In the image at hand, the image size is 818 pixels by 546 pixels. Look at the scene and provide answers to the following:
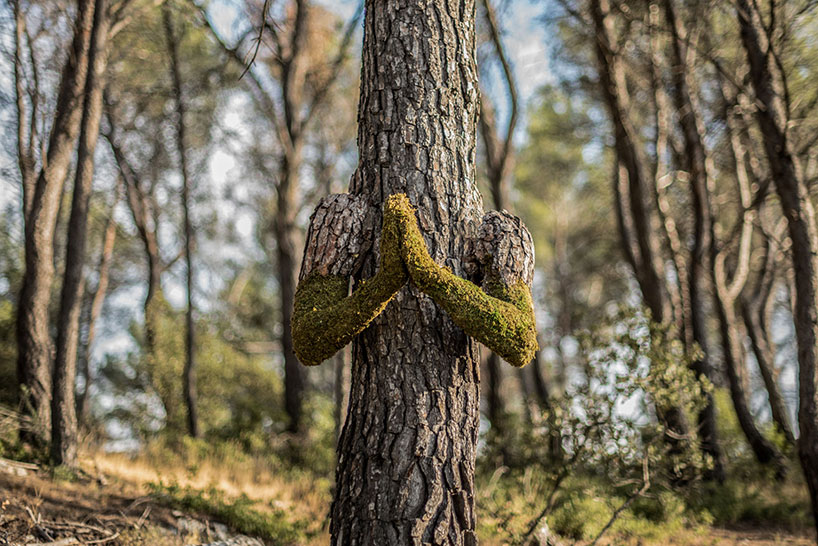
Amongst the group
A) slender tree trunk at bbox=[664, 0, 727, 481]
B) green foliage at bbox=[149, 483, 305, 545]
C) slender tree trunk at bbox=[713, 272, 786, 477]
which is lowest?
green foliage at bbox=[149, 483, 305, 545]

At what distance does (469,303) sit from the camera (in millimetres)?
2920

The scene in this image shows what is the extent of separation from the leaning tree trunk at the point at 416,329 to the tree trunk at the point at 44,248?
192 inches

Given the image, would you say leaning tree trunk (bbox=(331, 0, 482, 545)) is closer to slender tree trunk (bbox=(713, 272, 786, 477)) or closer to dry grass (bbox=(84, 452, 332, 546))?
dry grass (bbox=(84, 452, 332, 546))

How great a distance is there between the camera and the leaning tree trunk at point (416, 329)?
2.94 meters

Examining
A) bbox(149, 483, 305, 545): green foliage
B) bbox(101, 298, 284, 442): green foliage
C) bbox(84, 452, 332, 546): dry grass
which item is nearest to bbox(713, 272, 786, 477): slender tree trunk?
bbox(84, 452, 332, 546): dry grass

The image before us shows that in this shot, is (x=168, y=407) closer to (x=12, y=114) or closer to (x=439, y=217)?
(x=12, y=114)

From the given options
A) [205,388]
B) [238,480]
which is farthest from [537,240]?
[238,480]

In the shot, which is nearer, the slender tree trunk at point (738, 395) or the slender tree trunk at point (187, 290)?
the slender tree trunk at point (738, 395)

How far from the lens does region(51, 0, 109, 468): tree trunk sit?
6.21 metres

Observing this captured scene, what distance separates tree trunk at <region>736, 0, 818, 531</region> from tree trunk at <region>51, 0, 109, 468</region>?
6806 mm

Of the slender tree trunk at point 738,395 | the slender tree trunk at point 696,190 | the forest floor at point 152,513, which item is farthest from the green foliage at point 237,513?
the slender tree trunk at point 738,395

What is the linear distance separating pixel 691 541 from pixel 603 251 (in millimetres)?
12414

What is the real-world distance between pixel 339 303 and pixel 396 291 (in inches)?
11.4

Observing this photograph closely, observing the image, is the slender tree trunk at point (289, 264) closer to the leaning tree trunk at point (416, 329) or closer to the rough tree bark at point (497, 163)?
the rough tree bark at point (497, 163)
